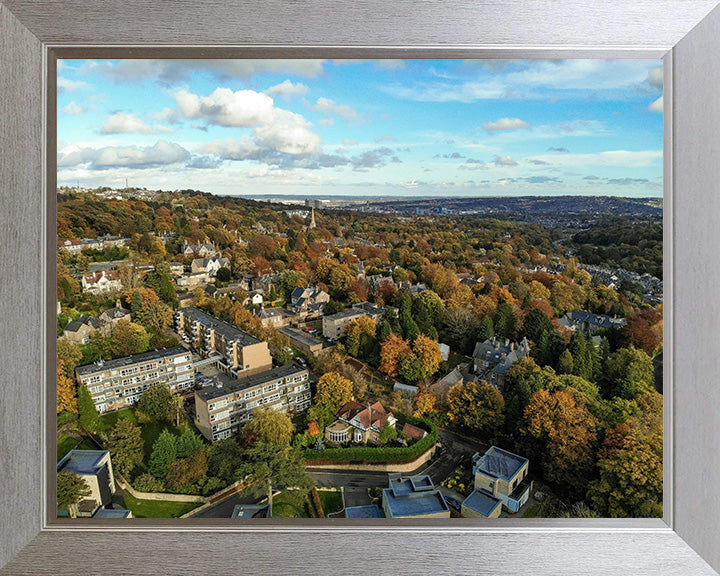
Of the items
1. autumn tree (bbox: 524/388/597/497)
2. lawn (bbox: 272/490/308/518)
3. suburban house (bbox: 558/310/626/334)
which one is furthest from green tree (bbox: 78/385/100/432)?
suburban house (bbox: 558/310/626/334)

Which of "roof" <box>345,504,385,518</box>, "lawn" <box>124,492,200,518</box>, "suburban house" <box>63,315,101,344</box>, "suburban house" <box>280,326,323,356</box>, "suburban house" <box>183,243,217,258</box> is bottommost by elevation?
"roof" <box>345,504,385,518</box>

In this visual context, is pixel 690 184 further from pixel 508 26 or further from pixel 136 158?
pixel 136 158

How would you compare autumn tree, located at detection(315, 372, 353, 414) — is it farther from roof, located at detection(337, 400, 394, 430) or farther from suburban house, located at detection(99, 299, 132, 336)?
suburban house, located at detection(99, 299, 132, 336)

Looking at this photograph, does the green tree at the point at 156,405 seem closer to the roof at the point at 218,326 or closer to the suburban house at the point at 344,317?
the roof at the point at 218,326

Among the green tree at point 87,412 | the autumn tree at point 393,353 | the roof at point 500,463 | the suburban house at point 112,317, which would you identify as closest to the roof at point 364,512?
the roof at point 500,463

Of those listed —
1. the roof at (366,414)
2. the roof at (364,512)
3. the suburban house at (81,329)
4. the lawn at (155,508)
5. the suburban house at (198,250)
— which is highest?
the suburban house at (198,250)

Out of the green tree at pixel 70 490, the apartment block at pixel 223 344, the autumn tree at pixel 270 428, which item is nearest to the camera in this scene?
the green tree at pixel 70 490

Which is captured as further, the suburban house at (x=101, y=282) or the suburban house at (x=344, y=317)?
the suburban house at (x=344, y=317)

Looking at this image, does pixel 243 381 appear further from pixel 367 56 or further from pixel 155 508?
pixel 367 56
